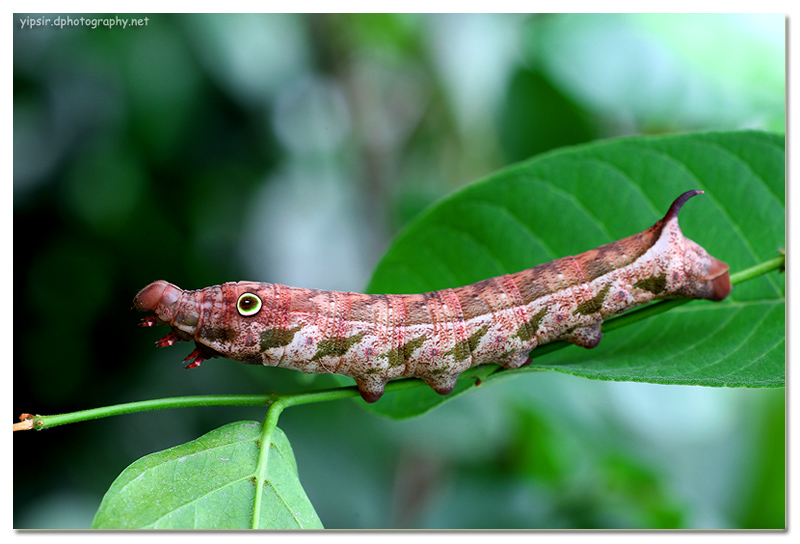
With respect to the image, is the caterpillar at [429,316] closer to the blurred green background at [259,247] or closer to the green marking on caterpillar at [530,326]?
the green marking on caterpillar at [530,326]

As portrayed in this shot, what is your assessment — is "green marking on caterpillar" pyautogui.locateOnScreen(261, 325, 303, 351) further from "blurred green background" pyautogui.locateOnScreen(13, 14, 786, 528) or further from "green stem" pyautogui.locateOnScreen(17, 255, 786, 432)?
"blurred green background" pyautogui.locateOnScreen(13, 14, 786, 528)

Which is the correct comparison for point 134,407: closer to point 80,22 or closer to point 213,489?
point 213,489

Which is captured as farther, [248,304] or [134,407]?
[248,304]

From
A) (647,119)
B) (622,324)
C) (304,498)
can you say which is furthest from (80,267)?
(647,119)

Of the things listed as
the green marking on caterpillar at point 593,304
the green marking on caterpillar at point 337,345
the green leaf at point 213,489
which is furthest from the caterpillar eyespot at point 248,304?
the green marking on caterpillar at point 593,304

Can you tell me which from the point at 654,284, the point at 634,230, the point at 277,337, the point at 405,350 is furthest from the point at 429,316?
the point at 634,230

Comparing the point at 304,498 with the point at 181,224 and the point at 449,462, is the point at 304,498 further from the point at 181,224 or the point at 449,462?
the point at 181,224
